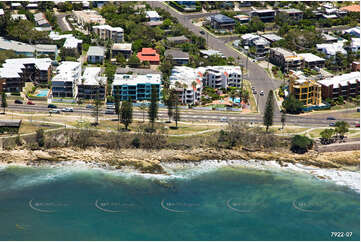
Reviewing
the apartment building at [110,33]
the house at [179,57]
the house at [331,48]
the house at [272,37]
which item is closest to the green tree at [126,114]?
the house at [179,57]

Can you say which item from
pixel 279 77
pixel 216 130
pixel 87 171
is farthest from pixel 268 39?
pixel 87 171

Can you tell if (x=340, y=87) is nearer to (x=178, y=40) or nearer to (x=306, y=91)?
(x=306, y=91)

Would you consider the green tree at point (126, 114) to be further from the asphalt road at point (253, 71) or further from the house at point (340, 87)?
the house at point (340, 87)

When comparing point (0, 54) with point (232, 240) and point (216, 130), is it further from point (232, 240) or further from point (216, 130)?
point (232, 240)

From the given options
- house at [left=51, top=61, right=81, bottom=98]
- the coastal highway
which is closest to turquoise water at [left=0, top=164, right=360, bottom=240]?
the coastal highway

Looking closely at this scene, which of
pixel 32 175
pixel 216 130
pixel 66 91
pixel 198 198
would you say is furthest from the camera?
pixel 66 91

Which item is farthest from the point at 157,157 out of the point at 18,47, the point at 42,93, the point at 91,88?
the point at 18,47

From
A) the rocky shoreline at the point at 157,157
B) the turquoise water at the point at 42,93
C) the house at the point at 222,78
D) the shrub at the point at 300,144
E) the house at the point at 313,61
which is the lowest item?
the rocky shoreline at the point at 157,157
